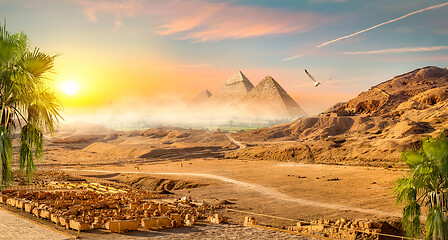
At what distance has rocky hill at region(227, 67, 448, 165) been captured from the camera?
53062mm

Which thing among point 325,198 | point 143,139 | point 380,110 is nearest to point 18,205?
point 325,198

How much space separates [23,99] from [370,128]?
3159 inches

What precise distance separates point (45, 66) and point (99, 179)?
119 ft

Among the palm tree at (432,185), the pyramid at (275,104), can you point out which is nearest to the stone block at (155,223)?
the palm tree at (432,185)

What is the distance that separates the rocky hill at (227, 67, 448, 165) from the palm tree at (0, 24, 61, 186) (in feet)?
146

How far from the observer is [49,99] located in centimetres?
909

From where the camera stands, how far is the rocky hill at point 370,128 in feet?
174

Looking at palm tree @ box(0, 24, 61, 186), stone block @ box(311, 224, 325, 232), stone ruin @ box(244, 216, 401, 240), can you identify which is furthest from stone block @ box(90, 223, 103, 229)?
stone block @ box(311, 224, 325, 232)

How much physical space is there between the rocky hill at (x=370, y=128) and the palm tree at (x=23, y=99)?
4459 cm

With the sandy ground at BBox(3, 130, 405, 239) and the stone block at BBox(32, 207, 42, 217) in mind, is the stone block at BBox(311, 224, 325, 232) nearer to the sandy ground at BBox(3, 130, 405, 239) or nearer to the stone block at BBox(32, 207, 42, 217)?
the sandy ground at BBox(3, 130, 405, 239)

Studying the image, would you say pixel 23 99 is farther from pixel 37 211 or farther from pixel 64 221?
pixel 37 211

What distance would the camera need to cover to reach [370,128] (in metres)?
80.7

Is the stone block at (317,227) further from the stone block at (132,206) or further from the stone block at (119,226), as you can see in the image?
the stone block at (132,206)

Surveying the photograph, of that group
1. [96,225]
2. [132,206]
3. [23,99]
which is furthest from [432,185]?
[132,206]
